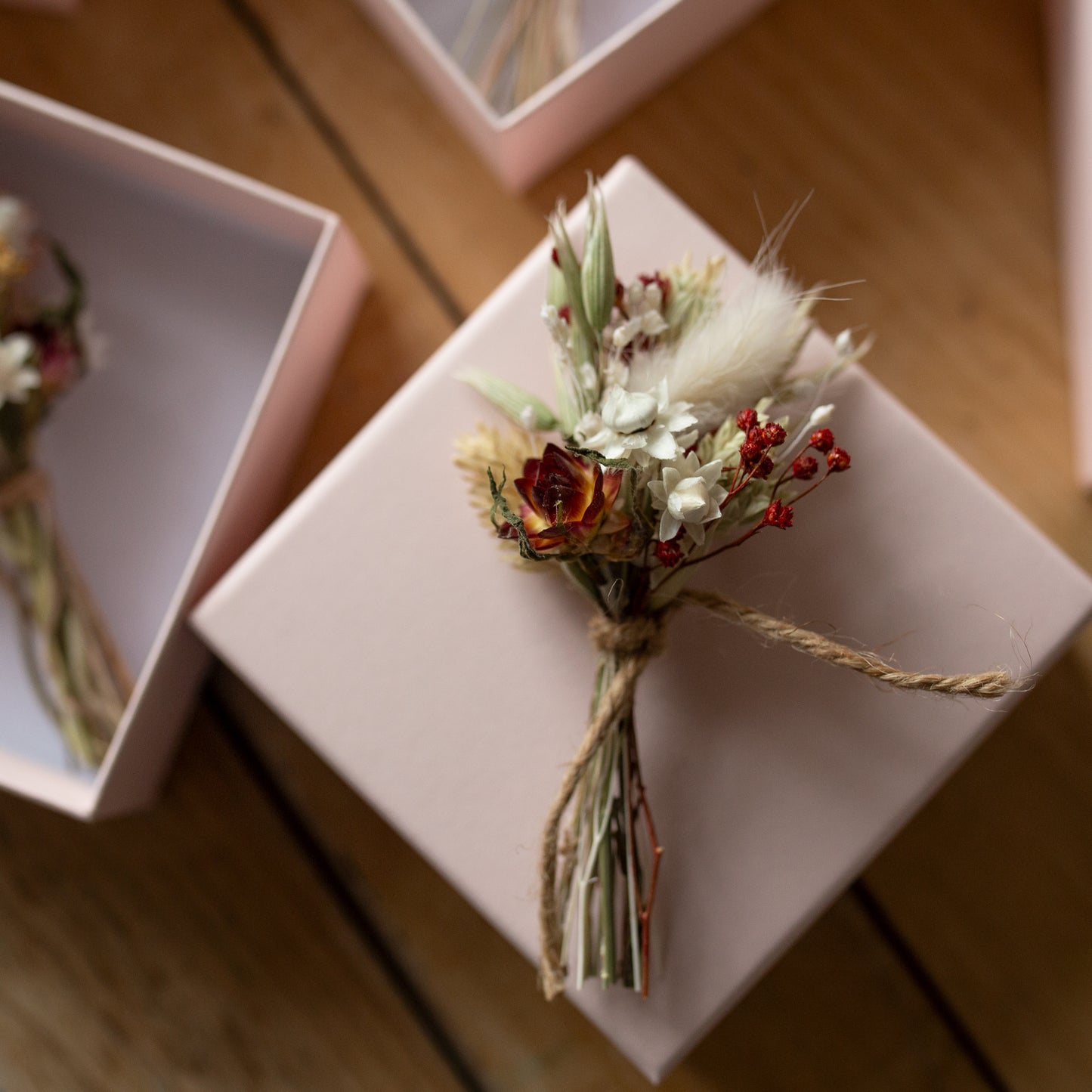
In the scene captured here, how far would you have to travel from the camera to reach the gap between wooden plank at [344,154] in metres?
0.79

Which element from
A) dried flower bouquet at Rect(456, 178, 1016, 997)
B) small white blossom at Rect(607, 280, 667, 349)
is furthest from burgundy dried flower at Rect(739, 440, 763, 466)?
small white blossom at Rect(607, 280, 667, 349)

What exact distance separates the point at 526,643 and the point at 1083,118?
1.82 feet

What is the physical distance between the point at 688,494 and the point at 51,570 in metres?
0.54

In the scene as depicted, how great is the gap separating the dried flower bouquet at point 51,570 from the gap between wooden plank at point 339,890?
85 mm

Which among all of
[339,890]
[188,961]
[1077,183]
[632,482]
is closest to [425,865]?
[339,890]

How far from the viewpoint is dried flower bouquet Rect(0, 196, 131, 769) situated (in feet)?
2.37

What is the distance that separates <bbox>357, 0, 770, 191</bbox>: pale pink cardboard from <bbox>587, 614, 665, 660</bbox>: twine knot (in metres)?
0.36

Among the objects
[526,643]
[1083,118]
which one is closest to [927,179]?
[1083,118]

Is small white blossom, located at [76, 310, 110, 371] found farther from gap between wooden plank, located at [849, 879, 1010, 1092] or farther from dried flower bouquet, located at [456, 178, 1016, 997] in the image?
gap between wooden plank, located at [849, 879, 1010, 1092]

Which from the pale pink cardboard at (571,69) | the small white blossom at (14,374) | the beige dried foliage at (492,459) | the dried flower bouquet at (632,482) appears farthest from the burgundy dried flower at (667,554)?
the small white blossom at (14,374)

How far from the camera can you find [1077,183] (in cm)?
72

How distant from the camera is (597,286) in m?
0.51

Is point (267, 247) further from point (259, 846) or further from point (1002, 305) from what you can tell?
point (1002, 305)

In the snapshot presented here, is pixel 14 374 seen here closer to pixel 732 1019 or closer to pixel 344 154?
pixel 344 154
